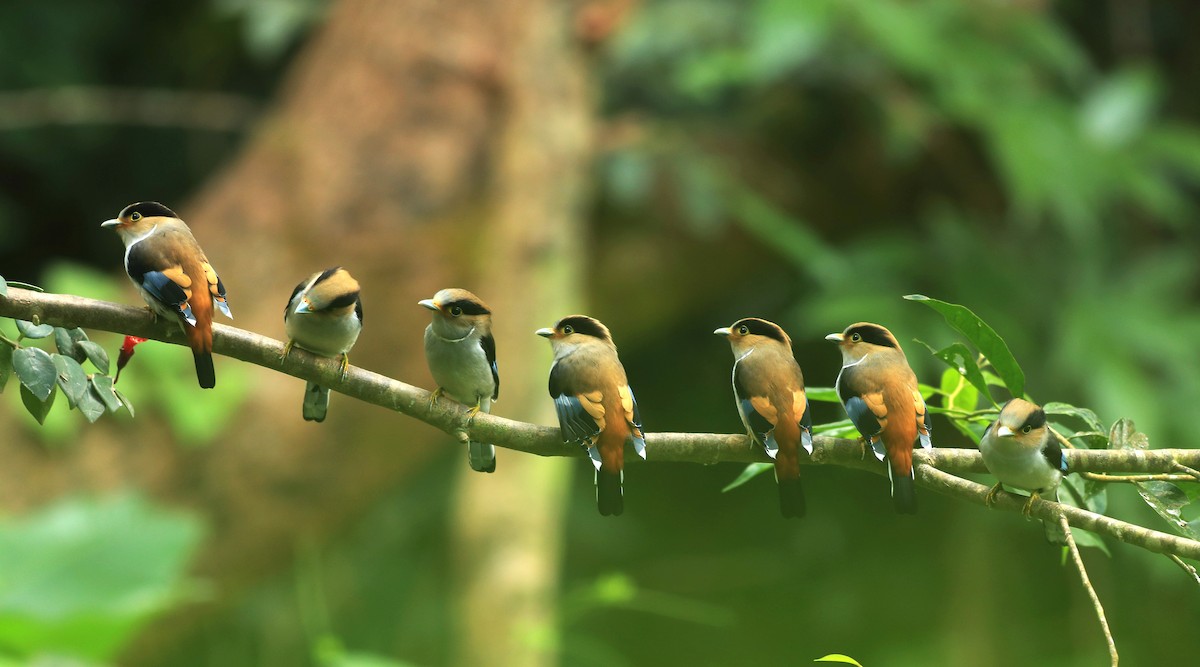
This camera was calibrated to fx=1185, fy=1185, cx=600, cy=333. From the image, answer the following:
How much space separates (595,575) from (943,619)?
150cm

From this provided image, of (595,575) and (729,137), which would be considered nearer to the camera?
(729,137)

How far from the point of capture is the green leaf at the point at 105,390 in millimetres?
1036

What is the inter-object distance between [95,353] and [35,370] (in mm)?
90

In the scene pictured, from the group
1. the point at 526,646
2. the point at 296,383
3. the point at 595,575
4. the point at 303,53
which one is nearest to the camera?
the point at 526,646

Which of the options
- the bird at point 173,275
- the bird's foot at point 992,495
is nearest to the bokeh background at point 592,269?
the bird at point 173,275

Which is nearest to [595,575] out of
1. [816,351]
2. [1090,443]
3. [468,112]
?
[816,351]

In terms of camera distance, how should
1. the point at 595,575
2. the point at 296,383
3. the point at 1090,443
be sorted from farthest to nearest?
the point at 595,575
the point at 296,383
the point at 1090,443

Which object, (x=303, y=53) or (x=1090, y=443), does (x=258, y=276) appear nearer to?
(x=303, y=53)

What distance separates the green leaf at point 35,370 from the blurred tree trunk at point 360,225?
8.17 ft

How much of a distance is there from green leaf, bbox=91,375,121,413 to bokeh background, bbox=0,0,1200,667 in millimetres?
1762

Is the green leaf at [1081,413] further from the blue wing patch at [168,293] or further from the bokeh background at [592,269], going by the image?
the bokeh background at [592,269]

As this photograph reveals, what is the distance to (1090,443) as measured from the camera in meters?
1.18

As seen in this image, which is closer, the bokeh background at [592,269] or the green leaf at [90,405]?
the green leaf at [90,405]

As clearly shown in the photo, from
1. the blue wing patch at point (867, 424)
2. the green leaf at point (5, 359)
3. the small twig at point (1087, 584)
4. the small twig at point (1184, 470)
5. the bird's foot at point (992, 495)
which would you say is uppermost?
the green leaf at point (5, 359)
